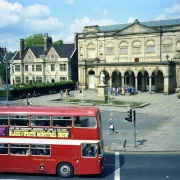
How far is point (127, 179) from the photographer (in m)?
17.9

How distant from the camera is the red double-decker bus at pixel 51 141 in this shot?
17859 mm

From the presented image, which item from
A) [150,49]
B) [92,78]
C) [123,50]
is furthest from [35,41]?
[150,49]

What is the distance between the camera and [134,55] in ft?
232

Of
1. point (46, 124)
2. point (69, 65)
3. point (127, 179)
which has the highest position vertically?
point (69, 65)

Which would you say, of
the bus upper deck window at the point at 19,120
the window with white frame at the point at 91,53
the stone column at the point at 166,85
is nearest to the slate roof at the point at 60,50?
the window with white frame at the point at 91,53

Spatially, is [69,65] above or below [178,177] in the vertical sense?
above

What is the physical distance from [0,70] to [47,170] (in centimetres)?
9384

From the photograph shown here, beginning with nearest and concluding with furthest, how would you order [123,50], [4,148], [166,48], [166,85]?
[4,148], [166,85], [166,48], [123,50]

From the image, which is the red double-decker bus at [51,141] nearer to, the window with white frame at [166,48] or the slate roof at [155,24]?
the window with white frame at [166,48]

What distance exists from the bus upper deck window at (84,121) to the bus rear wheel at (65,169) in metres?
2.48

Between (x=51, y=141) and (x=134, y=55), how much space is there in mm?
55234

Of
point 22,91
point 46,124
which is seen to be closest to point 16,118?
point 46,124

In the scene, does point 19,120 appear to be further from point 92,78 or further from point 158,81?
point 92,78

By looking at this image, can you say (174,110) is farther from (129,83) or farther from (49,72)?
(49,72)
